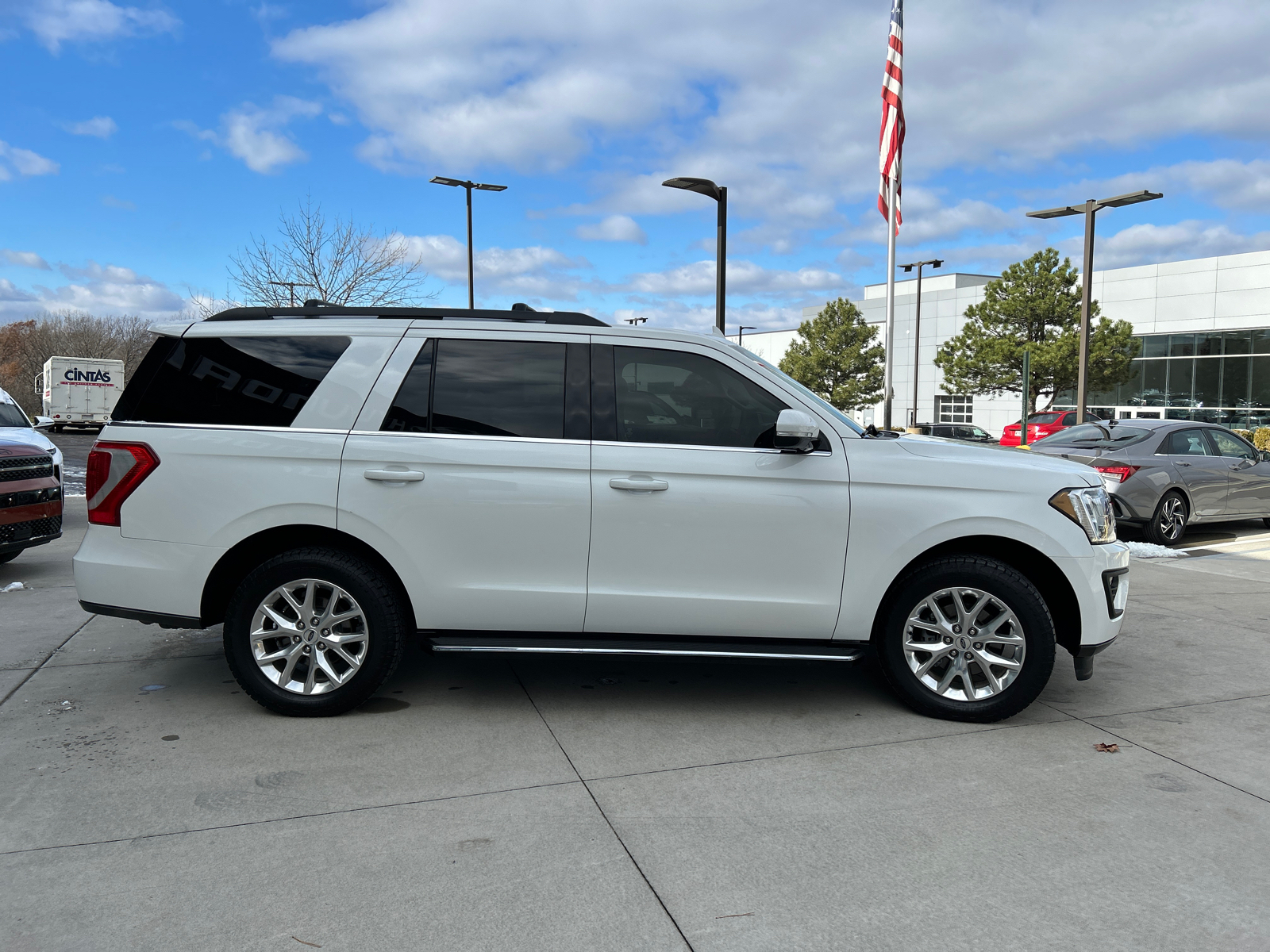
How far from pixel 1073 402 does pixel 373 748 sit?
49.4m

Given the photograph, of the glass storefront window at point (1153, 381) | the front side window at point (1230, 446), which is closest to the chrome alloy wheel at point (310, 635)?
the front side window at point (1230, 446)

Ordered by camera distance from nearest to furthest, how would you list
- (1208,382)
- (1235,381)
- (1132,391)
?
(1235,381) < (1208,382) < (1132,391)

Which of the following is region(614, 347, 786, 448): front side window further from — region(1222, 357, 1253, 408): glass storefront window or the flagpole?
region(1222, 357, 1253, 408): glass storefront window

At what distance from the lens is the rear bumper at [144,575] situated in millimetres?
4492

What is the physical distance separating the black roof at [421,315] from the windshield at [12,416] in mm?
6865

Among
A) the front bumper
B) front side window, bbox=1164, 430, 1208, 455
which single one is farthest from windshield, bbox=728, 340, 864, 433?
front side window, bbox=1164, 430, 1208, 455

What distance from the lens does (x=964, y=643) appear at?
452cm

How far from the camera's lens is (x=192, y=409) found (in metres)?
4.57

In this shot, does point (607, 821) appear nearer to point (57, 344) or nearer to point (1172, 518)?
point (1172, 518)

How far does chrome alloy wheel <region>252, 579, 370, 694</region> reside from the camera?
4449 mm

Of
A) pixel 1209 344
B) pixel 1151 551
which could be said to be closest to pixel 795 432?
pixel 1151 551

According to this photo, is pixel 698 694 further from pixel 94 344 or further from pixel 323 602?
pixel 94 344

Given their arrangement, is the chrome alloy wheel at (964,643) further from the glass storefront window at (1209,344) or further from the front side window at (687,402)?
the glass storefront window at (1209,344)

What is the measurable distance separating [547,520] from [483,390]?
0.71m
